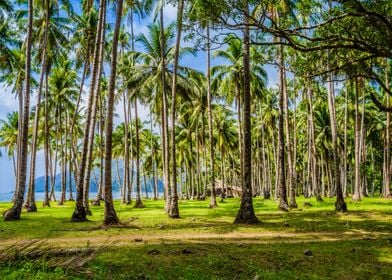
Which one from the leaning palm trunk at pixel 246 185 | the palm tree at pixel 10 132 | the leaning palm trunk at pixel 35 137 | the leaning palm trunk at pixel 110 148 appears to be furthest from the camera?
the palm tree at pixel 10 132

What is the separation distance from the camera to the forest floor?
25.3 feet

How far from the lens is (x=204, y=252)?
33.3 feet

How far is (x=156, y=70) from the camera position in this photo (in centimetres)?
2694

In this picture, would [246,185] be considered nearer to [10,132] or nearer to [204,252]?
[204,252]

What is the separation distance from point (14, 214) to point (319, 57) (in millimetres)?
16011

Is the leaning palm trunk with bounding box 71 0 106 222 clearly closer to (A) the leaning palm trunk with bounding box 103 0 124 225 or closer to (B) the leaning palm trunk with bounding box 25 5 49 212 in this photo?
(A) the leaning palm trunk with bounding box 103 0 124 225

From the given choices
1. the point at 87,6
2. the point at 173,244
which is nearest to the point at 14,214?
the point at 173,244

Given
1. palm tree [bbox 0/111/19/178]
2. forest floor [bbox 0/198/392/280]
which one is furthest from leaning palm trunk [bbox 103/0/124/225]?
palm tree [bbox 0/111/19/178]

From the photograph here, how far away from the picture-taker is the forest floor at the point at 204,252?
7.72 meters

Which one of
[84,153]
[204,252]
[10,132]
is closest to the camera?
[204,252]

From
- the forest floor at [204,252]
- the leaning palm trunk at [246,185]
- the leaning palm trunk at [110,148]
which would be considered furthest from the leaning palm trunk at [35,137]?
Answer: the leaning palm trunk at [246,185]

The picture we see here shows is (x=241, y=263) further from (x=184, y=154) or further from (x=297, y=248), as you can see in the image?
(x=184, y=154)

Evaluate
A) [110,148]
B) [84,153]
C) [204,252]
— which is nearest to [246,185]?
[110,148]

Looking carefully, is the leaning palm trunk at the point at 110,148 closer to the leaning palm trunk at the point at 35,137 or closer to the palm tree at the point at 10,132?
the leaning palm trunk at the point at 35,137
